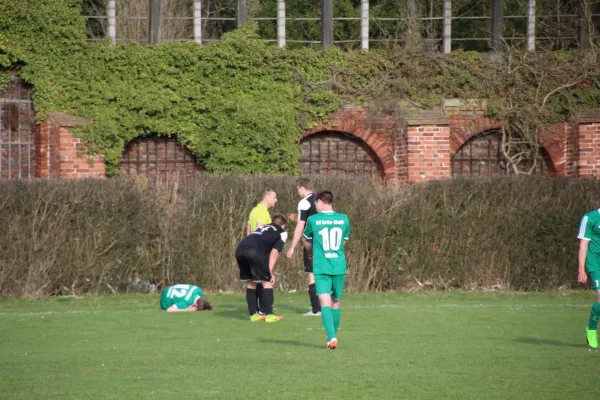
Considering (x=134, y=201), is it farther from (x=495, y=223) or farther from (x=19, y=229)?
(x=495, y=223)

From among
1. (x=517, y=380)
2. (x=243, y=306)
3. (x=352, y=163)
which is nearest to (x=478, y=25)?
(x=352, y=163)

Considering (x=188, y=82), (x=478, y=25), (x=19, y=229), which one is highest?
(x=478, y=25)

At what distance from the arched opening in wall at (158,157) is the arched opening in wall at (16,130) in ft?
8.32

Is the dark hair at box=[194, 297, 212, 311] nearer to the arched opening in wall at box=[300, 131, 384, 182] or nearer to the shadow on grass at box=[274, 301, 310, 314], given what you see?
the shadow on grass at box=[274, 301, 310, 314]

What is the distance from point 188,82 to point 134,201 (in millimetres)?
6962

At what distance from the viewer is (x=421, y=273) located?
20.0 m

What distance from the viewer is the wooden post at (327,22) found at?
26.2m

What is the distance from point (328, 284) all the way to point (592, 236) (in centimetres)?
311

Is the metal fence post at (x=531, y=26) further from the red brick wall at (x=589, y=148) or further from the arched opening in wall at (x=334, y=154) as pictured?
the arched opening in wall at (x=334, y=154)

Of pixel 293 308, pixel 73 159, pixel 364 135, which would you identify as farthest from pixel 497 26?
pixel 293 308

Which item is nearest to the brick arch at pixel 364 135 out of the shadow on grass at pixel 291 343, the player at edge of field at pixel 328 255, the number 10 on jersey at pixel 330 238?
the shadow on grass at pixel 291 343

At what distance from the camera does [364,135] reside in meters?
26.0

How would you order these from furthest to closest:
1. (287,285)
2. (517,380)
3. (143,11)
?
(143,11), (287,285), (517,380)

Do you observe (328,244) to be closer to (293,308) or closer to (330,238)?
(330,238)
